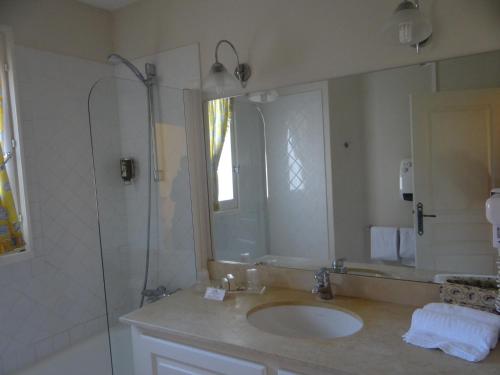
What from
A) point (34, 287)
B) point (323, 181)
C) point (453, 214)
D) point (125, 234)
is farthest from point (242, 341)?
point (34, 287)

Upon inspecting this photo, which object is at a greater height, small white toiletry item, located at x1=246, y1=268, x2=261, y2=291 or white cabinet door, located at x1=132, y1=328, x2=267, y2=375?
small white toiletry item, located at x1=246, y1=268, x2=261, y2=291

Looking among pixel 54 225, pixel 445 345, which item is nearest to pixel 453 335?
pixel 445 345

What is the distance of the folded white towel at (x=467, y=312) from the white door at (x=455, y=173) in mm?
260

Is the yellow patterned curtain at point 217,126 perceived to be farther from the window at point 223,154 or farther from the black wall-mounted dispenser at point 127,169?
the black wall-mounted dispenser at point 127,169

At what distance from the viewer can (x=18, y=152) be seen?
2027 mm

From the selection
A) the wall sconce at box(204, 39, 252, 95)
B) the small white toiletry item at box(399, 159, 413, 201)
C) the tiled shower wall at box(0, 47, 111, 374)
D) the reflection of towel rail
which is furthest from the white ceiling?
the small white toiletry item at box(399, 159, 413, 201)

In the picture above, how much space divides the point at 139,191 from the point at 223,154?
63cm

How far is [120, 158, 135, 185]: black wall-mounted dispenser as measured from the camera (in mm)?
2349

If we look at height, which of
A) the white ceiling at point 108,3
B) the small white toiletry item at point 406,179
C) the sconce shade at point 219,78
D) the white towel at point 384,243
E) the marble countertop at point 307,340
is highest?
the white ceiling at point 108,3

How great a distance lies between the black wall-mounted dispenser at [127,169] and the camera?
7.71 feet

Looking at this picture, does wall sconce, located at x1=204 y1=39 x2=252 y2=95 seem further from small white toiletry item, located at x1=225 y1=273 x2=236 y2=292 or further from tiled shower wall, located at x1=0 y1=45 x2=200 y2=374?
small white toiletry item, located at x1=225 y1=273 x2=236 y2=292

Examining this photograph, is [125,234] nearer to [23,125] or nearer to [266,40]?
[23,125]

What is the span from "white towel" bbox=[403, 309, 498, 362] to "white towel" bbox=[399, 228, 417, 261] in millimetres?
355

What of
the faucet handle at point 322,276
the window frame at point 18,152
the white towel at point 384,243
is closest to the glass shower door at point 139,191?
the window frame at point 18,152
